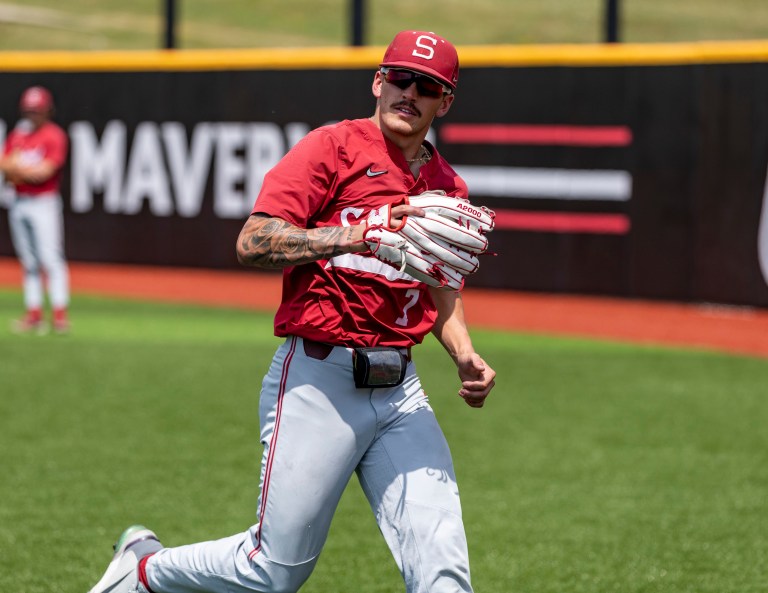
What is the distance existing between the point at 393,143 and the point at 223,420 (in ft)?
15.9

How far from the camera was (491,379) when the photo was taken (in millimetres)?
4340

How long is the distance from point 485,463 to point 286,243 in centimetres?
421

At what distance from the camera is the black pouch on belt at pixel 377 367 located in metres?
4.05

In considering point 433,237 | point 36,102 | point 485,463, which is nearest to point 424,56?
point 433,237

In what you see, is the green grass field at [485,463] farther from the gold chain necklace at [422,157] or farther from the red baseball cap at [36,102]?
the red baseball cap at [36,102]

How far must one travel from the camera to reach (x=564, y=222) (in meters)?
15.3

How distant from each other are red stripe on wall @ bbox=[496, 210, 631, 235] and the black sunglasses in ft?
36.3

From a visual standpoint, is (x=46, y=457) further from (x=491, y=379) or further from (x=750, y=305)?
(x=750, y=305)

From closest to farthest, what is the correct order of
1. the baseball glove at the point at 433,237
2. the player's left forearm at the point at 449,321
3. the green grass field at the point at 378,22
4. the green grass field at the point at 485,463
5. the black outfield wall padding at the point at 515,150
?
the baseball glove at the point at 433,237
the player's left forearm at the point at 449,321
the green grass field at the point at 485,463
the black outfield wall padding at the point at 515,150
the green grass field at the point at 378,22

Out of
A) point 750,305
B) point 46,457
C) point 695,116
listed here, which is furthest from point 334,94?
point 46,457

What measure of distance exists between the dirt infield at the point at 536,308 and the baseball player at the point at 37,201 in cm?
336

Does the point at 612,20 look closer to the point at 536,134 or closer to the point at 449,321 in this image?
the point at 536,134

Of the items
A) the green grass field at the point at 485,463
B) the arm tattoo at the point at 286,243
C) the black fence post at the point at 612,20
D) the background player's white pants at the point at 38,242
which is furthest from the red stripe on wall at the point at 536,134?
the arm tattoo at the point at 286,243

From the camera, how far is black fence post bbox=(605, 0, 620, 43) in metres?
15.1
